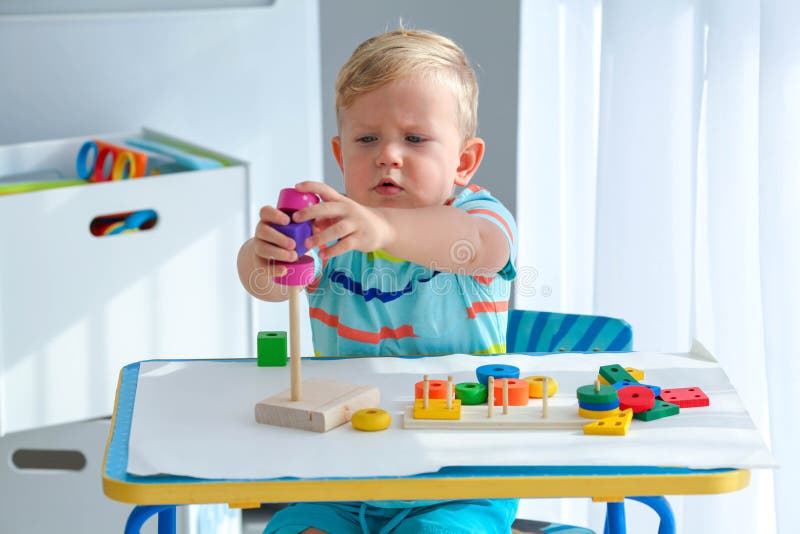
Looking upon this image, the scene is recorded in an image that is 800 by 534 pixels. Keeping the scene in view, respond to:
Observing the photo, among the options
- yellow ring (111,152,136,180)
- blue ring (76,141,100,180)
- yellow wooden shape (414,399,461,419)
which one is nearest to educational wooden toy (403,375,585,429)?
yellow wooden shape (414,399,461,419)

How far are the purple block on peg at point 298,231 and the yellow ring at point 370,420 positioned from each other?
16cm

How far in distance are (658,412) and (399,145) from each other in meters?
0.49

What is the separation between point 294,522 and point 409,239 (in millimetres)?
316

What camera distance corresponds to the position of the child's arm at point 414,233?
109 centimetres

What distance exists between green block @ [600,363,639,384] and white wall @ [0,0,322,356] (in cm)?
134

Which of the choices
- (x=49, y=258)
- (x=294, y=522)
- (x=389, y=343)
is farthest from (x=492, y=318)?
(x=49, y=258)

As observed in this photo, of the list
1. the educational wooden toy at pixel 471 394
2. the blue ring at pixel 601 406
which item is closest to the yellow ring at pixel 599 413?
the blue ring at pixel 601 406

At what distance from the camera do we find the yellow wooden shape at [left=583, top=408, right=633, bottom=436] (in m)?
0.99

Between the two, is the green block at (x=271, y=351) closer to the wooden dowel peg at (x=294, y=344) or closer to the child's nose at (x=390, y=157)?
the wooden dowel peg at (x=294, y=344)

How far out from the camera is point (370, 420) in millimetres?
1006

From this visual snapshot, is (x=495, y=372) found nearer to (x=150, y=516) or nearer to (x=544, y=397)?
(x=544, y=397)

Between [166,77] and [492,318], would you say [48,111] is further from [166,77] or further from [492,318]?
[492,318]

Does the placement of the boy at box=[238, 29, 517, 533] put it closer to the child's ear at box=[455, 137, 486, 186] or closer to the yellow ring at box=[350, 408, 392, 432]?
the child's ear at box=[455, 137, 486, 186]

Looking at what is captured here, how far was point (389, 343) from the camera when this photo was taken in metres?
1.39
